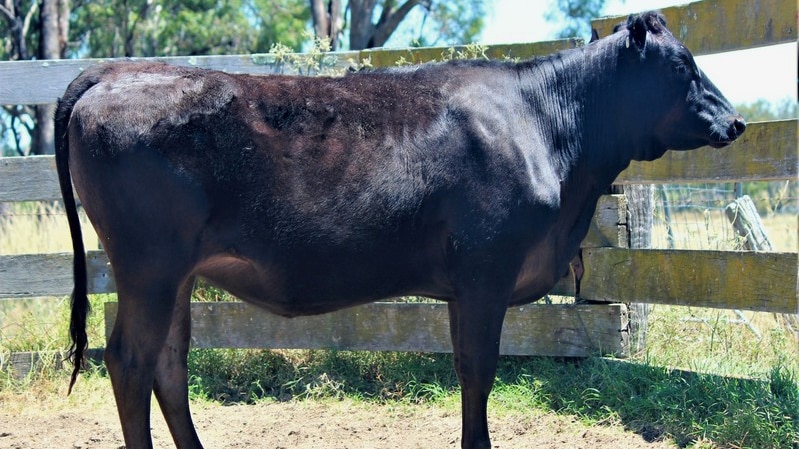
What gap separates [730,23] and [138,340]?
3.87 metres

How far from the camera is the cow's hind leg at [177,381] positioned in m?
4.25

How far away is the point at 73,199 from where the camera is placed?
3949 mm

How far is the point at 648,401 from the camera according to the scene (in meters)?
5.01

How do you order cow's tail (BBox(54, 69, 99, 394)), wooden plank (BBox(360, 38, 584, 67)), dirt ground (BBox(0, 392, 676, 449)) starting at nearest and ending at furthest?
cow's tail (BBox(54, 69, 99, 394)) < dirt ground (BBox(0, 392, 676, 449)) < wooden plank (BBox(360, 38, 584, 67))

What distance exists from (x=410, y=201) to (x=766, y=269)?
2205mm

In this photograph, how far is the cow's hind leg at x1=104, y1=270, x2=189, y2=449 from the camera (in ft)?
12.0

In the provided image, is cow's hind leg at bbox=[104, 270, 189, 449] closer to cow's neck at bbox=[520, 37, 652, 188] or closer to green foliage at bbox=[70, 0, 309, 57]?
cow's neck at bbox=[520, 37, 652, 188]

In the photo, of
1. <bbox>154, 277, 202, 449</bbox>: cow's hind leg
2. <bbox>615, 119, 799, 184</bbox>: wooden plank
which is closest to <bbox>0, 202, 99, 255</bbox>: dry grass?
<bbox>154, 277, 202, 449</bbox>: cow's hind leg

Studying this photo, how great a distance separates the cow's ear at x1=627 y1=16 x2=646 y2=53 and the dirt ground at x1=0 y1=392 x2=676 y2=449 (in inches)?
86.5

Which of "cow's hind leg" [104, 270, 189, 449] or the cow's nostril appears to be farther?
the cow's nostril

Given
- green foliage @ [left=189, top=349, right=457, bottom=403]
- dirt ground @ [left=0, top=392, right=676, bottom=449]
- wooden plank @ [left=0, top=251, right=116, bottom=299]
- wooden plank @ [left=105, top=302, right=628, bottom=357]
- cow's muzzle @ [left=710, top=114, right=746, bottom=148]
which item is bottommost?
dirt ground @ [left=0, top=392, right=676, bottom=449]

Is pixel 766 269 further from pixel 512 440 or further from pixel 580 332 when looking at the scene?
pixel 512 440

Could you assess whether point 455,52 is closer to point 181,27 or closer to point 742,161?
point 742,161

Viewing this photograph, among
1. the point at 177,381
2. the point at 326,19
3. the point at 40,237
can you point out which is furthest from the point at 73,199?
the point at 326,19
